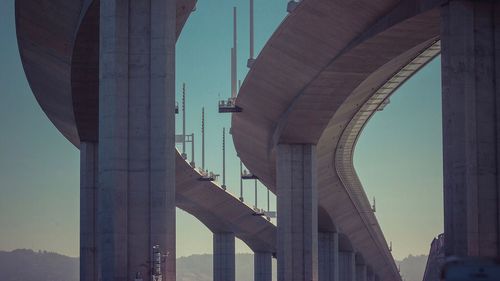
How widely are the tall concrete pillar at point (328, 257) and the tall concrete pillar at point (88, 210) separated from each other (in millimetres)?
34091

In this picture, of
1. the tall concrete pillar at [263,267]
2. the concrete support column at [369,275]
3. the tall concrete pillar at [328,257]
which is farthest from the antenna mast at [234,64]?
the concrete support column at [369,275]

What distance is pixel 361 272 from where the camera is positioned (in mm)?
116312

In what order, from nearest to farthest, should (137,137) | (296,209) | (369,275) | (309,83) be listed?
(137,137)
(309,83)
(296,209)
(369,275)

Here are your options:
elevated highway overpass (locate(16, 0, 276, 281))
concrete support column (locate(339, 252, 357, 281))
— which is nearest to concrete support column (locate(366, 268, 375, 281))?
concrete support column (locate(339, 252, 357, 281))

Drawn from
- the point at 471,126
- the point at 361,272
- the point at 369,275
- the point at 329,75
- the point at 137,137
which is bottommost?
the point at 369,275

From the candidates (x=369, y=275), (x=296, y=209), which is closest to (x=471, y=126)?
(x=296, y=209)

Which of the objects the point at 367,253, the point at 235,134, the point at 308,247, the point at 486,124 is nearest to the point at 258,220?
the point at 367,253

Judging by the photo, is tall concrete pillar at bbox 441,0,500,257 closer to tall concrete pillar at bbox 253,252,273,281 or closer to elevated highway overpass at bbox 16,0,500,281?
elevated highway overpass at bbox 16,0,500,281

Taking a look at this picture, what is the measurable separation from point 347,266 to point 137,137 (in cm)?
7121

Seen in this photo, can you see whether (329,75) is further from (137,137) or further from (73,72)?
(137,137)

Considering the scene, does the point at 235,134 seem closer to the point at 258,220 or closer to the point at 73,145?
the point at 73,145

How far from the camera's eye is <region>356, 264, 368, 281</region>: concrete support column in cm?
11569

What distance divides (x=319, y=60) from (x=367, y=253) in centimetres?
5215

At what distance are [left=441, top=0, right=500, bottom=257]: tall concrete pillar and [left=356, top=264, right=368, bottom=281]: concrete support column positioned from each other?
7743cm
